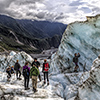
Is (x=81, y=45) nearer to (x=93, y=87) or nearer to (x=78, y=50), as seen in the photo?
(x=78, y=50)

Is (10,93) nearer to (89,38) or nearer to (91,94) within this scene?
(91,94)

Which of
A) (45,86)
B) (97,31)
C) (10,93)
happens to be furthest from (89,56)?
(10,93)

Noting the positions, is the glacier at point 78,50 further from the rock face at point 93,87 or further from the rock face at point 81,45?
the rock face at point 93,87

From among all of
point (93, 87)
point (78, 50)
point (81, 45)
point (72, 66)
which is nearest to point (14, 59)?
point (72, 66)

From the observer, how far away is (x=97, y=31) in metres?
15.9

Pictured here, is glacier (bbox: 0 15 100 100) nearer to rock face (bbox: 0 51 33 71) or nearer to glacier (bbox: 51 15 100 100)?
glacier (bbox: 51 15 100 100)

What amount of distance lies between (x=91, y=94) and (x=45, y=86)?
5.65 m

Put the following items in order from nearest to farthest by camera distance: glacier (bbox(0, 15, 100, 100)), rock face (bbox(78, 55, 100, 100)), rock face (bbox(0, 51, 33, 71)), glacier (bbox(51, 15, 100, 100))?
1. rock face (bbox(78, 55, 100, 100))
2. glacier (bbox(0, 15, 100, 100))
3. glacier (bbox(51, 15, 100, 100))
4. rock face (bbox(0, 51, 33, 71))

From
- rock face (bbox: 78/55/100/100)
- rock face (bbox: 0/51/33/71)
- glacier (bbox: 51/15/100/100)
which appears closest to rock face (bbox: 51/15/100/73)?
glacier (bbox: 51/15/100/100)

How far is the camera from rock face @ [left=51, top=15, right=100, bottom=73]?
632 inches

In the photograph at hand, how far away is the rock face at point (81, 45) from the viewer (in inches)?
632

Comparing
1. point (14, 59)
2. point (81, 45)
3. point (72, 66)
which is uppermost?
point (81, 45)

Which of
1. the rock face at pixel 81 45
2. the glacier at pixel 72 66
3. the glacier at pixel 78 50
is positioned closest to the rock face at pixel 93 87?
the glacier at pixel 72 66

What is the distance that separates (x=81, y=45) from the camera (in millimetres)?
17812
